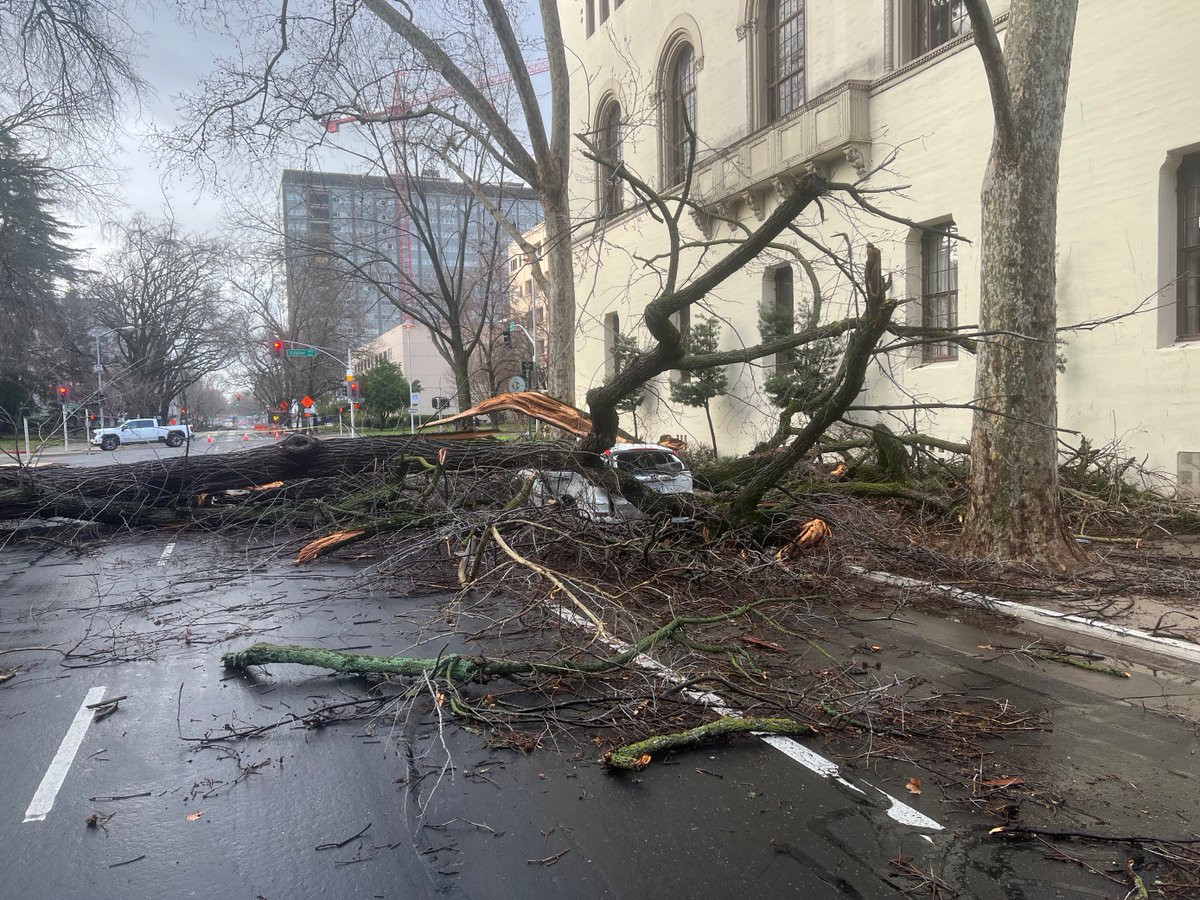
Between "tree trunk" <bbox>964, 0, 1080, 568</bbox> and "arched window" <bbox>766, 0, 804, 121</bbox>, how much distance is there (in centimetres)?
1175

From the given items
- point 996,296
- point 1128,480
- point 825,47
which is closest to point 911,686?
point 996,296

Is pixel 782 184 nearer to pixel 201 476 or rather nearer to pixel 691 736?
pixel 201 476

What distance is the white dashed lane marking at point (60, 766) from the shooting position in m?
3.64

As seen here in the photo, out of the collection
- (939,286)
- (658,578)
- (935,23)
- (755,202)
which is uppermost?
(935,23)

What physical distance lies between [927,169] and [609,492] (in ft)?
38.5

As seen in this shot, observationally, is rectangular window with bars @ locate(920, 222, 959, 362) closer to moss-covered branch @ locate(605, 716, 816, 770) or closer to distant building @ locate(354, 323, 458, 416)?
moss-covered branch @ locate(605, 716, 816, 770)

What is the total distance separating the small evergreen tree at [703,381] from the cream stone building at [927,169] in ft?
2.98

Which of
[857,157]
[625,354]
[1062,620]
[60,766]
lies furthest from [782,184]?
[60,766]

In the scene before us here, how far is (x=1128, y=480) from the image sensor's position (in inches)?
466

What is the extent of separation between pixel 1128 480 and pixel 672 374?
14.8 metres

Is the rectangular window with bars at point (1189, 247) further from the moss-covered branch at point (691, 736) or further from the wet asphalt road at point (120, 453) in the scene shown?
the wet asphalt road at point (120, 453)

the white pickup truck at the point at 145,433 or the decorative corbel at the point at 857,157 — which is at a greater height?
the decorative corbel at the point at 857,157

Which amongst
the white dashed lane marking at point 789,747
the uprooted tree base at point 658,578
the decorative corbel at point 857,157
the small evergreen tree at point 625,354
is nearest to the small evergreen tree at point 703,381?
the small evergreen tree at point 625,354

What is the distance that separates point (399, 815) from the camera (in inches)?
139
